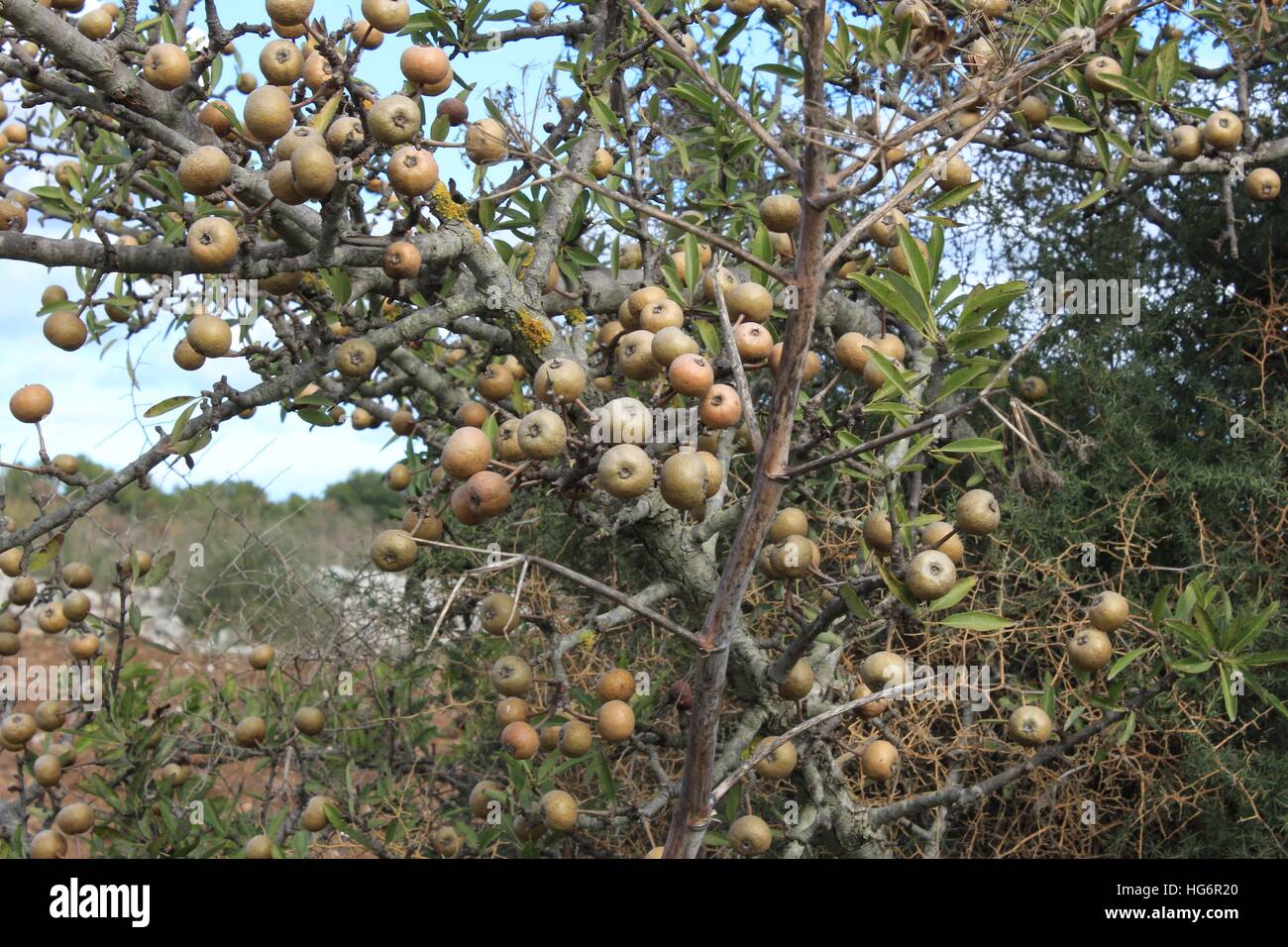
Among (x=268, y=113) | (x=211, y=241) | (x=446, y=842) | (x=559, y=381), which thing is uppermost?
(x=268, y=113)

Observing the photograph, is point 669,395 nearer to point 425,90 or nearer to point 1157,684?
point 425,90

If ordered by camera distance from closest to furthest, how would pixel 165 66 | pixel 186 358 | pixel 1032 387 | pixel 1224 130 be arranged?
pixel 165 66 < pixel 186 358 < pixel 1224 130 < pixel 1032 387

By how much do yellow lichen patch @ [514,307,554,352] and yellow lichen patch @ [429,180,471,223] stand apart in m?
0.26

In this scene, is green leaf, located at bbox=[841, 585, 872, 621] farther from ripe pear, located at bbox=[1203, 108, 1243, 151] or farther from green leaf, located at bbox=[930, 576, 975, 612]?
ripe pear, located at bbox=[1203, 108, 1243, 151]

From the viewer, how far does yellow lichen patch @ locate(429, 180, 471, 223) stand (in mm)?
2473

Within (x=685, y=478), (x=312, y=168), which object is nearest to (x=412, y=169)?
(x=312, y=168)

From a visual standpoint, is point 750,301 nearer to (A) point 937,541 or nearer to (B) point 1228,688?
(A) point 937,541

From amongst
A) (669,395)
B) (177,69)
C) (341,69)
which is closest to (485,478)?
(669,395)

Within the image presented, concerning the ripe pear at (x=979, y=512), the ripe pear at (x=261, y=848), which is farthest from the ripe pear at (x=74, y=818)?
the ripe pear at (x=979, y=512)

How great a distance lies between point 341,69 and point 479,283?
59 centimetres

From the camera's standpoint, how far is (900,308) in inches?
80.4

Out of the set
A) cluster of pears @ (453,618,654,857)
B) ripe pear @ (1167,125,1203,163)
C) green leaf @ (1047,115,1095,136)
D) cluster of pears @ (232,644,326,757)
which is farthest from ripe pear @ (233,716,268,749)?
ripe pear @ (1167,125,1203,163)

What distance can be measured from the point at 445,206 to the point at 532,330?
0.35 metres

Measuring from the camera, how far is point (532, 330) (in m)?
2.54
